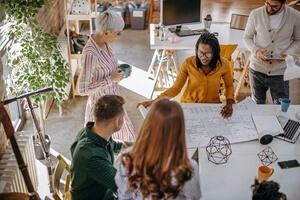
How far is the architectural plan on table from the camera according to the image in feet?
8.77

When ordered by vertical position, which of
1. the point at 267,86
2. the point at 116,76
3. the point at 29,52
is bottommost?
the point at 267,86

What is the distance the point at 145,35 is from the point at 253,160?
4.37 metres

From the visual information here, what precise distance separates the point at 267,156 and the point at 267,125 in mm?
293

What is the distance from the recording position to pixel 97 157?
2.21m

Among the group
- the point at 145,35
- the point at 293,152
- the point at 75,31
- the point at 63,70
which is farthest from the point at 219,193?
the point at 145,35

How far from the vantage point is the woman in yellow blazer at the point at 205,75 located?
115 inches

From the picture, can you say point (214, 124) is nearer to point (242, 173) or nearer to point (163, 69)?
point (242, 173)

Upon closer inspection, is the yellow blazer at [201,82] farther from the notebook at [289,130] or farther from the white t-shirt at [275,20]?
the white t-shirt at [275,20]

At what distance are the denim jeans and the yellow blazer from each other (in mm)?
644

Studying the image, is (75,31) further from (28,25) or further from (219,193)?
(219,193)

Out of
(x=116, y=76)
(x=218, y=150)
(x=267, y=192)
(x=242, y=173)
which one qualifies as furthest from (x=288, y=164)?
(x=116, y=76)

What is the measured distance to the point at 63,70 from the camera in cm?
374

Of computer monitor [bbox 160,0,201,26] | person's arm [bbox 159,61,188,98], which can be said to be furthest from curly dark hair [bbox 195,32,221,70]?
computer monitor [bbox 160,0,201,26]

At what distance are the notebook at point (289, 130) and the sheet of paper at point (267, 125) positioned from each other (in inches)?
1.3
